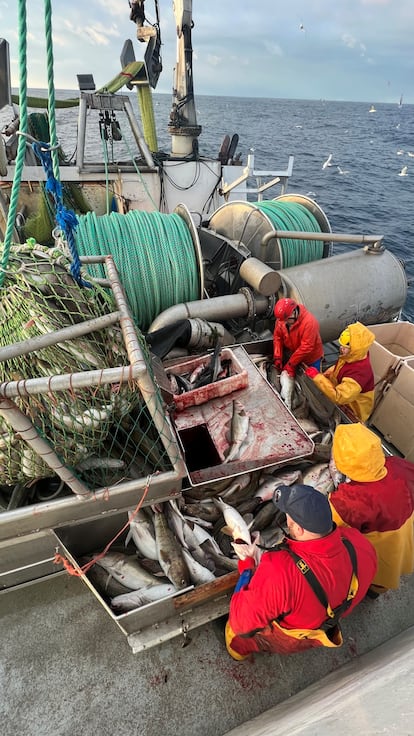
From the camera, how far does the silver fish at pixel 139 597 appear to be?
252cm

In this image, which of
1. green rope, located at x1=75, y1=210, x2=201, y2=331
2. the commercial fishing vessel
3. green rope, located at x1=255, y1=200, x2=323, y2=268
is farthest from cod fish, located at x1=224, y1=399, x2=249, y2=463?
green rope, located at x1=255, y1=200, x2=323, y2=268

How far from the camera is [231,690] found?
2594mm

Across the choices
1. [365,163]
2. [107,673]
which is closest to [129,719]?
[107,673]

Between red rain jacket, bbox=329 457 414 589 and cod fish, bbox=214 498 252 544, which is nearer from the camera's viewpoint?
red rain jacket, bbox=329 457 414 589

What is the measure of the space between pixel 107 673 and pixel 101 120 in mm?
9045

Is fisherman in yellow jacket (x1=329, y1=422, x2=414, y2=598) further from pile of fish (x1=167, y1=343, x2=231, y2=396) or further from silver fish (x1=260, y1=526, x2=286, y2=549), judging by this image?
pile of fish (x1=167, y1=343, x2=231, y2=396)

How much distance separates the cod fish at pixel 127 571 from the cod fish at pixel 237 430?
1.04 m

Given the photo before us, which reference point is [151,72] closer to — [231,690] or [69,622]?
[69,622]

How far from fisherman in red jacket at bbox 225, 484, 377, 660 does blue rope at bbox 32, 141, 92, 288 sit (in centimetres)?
196

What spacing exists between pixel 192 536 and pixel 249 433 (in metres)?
→ 1.00

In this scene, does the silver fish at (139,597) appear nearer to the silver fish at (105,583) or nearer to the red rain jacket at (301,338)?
the silver fish at (105,583)

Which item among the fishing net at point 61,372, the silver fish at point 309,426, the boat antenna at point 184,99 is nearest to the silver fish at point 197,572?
the fishing net at point 61,372

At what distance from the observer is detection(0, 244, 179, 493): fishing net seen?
2168 mm

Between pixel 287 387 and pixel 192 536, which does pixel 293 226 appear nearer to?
pixel 287 387
